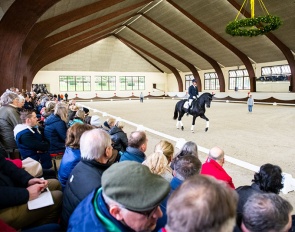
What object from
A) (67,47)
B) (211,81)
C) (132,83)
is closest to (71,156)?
(67,47)

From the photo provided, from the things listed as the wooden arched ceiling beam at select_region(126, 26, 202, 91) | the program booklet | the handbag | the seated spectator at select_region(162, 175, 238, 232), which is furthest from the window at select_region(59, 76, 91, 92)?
the seated spectator at select_region(162, 175, 238, 232)

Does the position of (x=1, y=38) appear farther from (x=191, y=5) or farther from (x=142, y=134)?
(x=191, y=5)

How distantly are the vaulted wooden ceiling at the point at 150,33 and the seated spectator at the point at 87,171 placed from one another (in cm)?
537

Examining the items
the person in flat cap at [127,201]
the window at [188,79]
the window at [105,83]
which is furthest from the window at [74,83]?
the person in flat cap at [127,201]

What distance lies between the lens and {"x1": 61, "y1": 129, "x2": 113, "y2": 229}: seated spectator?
190 cm

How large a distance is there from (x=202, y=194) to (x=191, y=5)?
18817 mm

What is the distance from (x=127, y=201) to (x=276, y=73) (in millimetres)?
24262

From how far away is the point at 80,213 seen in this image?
134 centimetres

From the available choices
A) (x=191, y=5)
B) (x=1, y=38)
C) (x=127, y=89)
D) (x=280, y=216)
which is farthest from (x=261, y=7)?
(x=127, y=89)

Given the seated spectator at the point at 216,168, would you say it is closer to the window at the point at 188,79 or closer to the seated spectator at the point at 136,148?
the seated spectator at the point at 136,148

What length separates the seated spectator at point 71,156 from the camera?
275 cm

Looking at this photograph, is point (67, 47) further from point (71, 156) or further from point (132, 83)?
point (71, 156)

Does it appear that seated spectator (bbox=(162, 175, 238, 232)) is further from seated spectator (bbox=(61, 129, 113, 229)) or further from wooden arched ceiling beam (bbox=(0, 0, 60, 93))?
wooden arched ceiling beam (bbox=(0, 0, 60, 93))

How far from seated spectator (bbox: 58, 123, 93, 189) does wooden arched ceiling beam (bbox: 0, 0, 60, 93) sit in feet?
15.0
